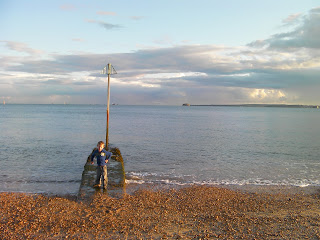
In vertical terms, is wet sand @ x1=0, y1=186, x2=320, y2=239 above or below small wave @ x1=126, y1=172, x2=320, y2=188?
above

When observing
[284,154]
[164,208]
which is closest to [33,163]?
[164,208]

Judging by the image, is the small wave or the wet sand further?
the small wave

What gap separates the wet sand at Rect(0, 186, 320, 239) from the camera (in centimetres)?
900

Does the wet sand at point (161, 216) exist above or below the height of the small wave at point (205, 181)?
above

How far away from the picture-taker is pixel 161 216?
10.5 m

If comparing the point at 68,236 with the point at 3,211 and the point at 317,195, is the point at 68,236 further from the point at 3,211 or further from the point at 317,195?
the point at 317,195

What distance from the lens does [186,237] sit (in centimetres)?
878

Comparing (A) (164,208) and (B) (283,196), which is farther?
(B) (283,196)

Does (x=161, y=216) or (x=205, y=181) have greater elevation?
(x=161, y=216)

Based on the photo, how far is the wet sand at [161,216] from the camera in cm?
900

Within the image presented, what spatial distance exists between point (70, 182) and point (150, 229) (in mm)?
8779

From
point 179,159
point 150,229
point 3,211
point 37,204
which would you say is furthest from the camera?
point 179,159

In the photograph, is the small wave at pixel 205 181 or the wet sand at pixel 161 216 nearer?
the wet sand at pixel 161 216

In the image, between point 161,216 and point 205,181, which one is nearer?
point 161,216
